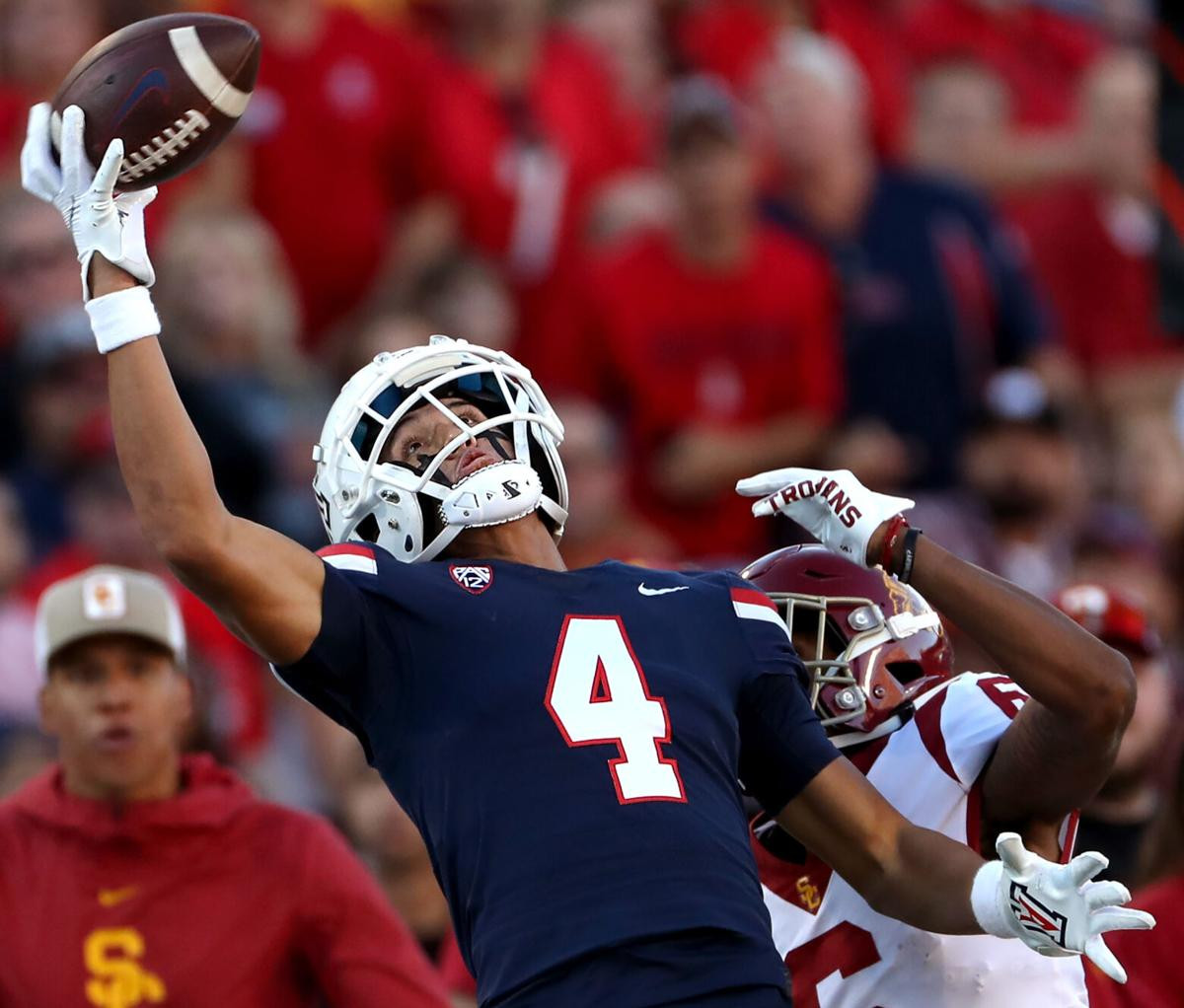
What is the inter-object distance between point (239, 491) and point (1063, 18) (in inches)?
256

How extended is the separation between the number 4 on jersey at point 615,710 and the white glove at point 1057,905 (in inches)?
22.9

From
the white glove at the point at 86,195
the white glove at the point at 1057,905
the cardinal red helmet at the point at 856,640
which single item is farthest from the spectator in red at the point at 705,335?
the white glove at the point at 86,195

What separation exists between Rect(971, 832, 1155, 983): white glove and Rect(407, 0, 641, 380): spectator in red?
5.27 m

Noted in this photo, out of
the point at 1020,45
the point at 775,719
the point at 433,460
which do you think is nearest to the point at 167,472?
the point at 433,460

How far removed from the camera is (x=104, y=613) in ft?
18.5

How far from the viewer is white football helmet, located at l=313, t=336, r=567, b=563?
408 centimetres

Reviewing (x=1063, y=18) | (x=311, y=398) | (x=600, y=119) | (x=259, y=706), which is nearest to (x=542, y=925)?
(x=259, y=706)

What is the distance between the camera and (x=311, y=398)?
27.9 ft

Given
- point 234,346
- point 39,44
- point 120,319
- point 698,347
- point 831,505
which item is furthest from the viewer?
point 698,347

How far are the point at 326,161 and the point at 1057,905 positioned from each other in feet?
19.8

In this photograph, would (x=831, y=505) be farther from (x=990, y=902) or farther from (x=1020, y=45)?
(x=1020, y=45)

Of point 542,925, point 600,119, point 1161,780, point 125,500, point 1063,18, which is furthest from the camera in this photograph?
point 1063,18

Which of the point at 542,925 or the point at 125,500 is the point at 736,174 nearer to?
the point at 125,500

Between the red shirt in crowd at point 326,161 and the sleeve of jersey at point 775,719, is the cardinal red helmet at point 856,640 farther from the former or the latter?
the red shirt in crowd at point 326,161
